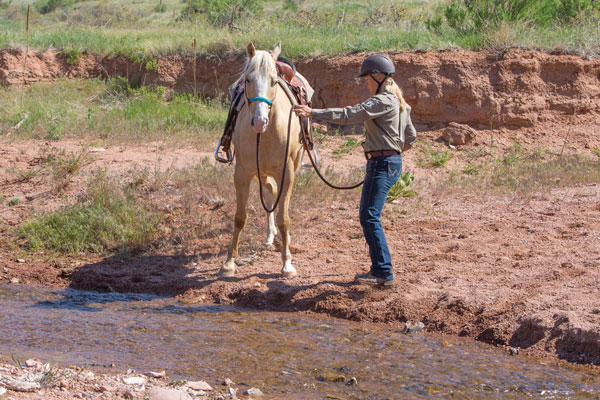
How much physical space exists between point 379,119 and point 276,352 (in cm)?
231

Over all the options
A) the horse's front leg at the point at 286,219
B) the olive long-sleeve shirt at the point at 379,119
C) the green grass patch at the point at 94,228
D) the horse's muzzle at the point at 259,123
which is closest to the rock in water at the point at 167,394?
the horse's muzzle at the point at 259,123

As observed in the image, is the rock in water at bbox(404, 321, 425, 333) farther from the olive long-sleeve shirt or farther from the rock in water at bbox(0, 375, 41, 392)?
the rock in water at bbox(0, 375, 41, 392)

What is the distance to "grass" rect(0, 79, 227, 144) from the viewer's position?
40.2ft

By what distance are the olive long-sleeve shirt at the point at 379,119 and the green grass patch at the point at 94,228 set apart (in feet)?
11.1

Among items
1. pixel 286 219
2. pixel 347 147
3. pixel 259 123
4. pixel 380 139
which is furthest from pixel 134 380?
pixel 347 147

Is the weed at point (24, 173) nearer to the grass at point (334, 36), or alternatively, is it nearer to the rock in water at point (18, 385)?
the grass at point (334, 36)

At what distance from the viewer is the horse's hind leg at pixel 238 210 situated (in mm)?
7020

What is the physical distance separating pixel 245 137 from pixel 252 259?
1.65 m

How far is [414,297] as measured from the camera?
636cm

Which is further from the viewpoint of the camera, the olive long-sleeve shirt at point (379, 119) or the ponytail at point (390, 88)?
the ponytail at point (390, 88)

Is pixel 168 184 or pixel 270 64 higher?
pixel 270 64

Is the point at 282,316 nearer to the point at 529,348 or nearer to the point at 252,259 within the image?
the point at 252,259

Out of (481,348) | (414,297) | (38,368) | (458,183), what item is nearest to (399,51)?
(458,183)

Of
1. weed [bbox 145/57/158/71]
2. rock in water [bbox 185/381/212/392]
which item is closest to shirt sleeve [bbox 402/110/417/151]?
rock in water [bbox 185/381/212/392]
